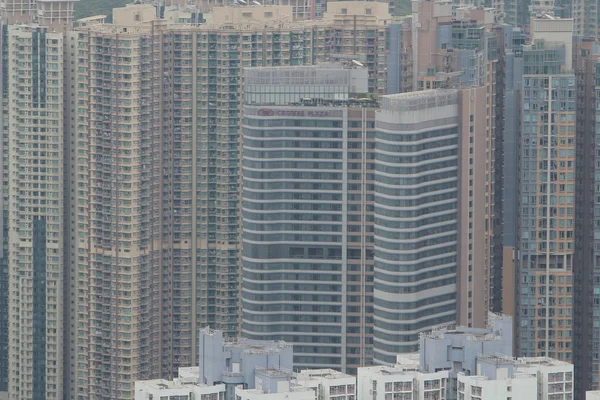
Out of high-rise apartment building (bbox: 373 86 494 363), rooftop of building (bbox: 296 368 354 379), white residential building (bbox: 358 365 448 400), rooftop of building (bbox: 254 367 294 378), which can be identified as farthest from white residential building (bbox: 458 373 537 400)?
high-rise apartment building (bbox: 373 86 494 363)

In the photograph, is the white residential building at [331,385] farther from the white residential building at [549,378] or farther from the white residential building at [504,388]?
the white residential building at [549,378]

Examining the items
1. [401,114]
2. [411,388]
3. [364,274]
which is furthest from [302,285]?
[411,388]

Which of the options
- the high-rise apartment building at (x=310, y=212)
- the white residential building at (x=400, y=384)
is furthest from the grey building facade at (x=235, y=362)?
the high-rise apartment building at (x=310, y=212)

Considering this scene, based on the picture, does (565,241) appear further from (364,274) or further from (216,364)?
(216,364)

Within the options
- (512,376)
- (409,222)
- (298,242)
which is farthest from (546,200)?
(512,376)

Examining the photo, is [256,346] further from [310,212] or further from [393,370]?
[310,212]

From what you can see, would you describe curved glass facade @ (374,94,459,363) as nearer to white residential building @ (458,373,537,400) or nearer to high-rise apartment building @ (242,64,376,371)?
high-rise apartment building @ (242,64,376,371)
